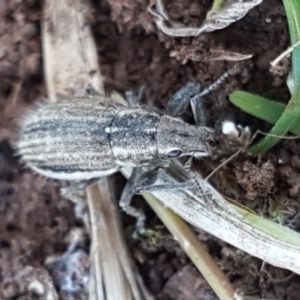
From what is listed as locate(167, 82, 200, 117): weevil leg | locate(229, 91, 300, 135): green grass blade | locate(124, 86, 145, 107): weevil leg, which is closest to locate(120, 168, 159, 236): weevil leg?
locate(167, 82, 200, 117): weevil leg

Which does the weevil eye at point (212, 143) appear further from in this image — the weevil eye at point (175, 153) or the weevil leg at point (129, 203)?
the weevil leg at point (129, 203)

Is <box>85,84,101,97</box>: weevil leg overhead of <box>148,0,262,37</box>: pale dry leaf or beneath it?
beneath

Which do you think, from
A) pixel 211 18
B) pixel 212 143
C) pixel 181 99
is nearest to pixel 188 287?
pixel 212 143

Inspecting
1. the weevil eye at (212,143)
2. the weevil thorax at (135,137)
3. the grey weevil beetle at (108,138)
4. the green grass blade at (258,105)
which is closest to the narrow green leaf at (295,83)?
the green grass blade at (258,105)

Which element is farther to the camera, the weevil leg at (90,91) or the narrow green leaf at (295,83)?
the weevil leg at (90,91)

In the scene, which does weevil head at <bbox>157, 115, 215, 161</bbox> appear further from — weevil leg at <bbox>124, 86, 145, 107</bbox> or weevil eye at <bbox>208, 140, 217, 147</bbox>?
weevil leg at <bbox>124, 86, 145, 107</bbox>

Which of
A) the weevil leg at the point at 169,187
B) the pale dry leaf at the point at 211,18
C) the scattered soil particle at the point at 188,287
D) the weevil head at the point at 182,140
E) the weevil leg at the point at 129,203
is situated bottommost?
the scattered soil particle at the point at 188,287

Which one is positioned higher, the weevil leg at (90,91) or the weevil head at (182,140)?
the weevil leg at (90,91)
